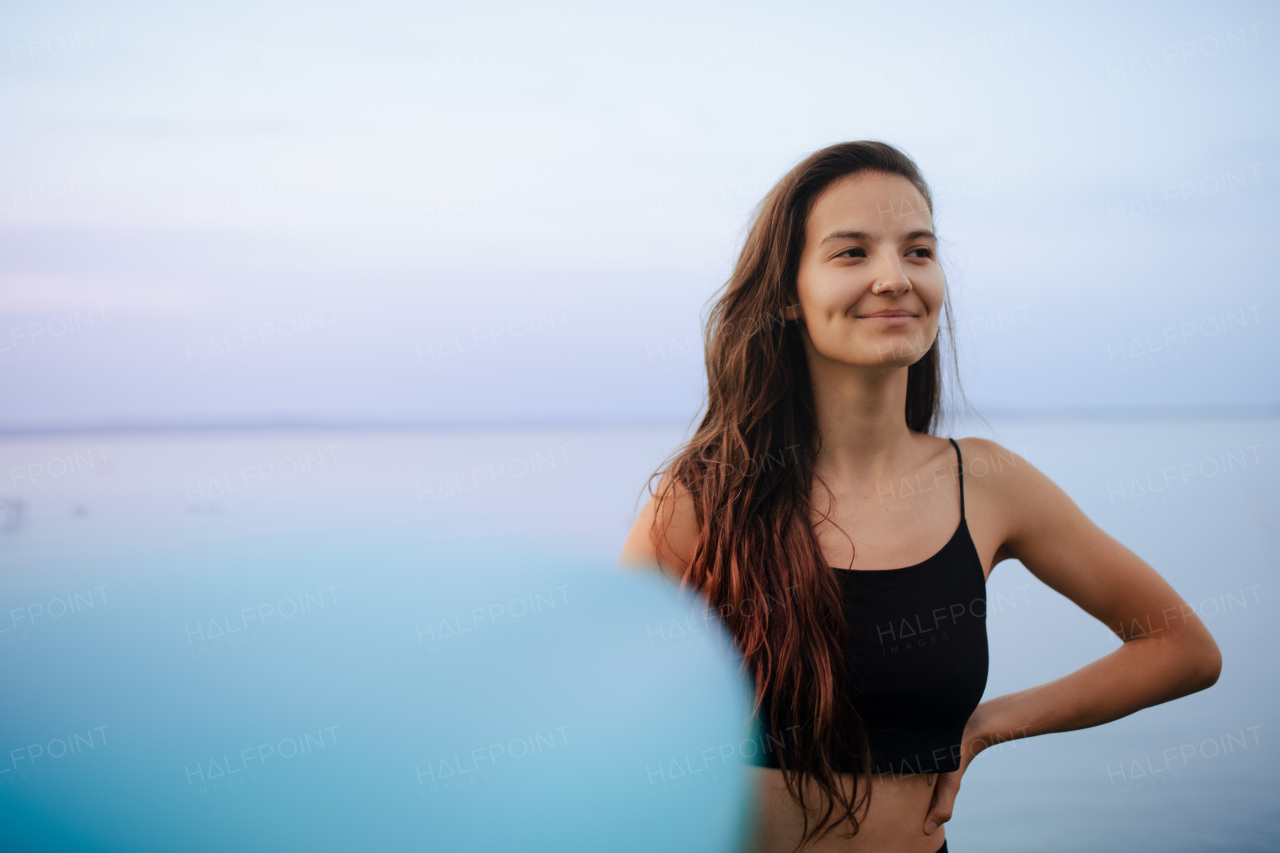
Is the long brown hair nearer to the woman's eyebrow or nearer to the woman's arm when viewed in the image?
the woman's eyebrow

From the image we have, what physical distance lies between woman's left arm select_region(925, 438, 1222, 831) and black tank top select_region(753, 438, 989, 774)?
0.80 feet

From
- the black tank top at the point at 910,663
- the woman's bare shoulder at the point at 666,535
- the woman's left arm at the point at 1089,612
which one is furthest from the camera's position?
the woman's left arm at the point at 1089,612

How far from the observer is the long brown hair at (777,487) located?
162cm

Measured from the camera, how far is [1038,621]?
7.26 m

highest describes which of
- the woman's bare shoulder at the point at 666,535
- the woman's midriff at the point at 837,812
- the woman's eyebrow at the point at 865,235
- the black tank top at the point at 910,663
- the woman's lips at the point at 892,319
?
the woman's eyebrow at the point at 865,235

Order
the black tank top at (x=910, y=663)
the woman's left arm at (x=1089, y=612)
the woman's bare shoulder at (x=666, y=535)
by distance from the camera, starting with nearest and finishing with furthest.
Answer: the black tank top at (x=910, y=663)
the woman's bare shoulder at (x=666, y=535)
the woman's left arm at (x=1089, y=612)

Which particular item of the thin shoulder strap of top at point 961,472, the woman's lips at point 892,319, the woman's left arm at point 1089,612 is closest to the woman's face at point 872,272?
the woman's lips at point 892,319

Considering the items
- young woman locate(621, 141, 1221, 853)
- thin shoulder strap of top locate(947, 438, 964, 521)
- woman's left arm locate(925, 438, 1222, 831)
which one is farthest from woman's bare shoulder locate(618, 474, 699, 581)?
woman's left arm locate(925, 438, 1222, 831)

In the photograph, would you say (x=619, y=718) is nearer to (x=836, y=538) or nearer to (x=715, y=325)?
(x=836, y=538)

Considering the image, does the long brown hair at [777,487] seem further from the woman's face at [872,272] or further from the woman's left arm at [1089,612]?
the woman's left arm at [1089,612]

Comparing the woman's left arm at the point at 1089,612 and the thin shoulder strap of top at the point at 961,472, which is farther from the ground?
the thin shoulder strap of top at the point at 961,472

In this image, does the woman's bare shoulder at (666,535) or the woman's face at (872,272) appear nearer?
the woman's face at (872,272)

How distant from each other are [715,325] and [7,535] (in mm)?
9136

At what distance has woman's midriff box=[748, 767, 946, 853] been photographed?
166 centimetres
